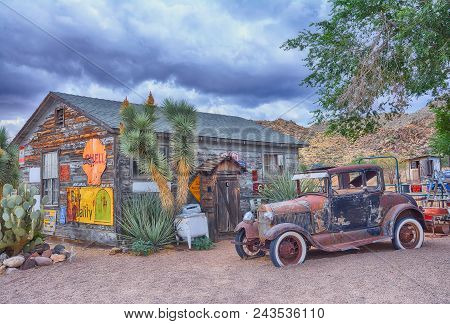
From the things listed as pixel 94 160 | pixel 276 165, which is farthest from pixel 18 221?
pixel 276 165

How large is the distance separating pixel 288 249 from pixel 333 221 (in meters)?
1.28

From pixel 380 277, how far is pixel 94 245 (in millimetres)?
9220

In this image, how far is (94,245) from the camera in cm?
1267

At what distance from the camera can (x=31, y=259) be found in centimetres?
934

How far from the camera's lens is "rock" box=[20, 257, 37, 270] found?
9141 mm

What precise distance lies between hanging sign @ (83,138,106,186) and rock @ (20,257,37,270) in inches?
146

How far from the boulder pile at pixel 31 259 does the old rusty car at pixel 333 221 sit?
457 centimetres

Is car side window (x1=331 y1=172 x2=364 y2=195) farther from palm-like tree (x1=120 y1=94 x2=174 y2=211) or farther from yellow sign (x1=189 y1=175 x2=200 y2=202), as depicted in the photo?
yellow sign (x1=189 y1=175 x2=200 y2=202)

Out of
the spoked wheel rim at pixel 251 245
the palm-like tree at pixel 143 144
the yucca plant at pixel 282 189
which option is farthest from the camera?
the yucca plant at pixel 282 189

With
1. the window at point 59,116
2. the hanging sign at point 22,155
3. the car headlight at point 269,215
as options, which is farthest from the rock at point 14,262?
the hanging sign at point 22,155

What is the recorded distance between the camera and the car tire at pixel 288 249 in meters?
7.80

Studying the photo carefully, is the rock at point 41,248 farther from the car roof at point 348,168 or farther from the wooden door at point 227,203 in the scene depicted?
the car roof at point 348,168

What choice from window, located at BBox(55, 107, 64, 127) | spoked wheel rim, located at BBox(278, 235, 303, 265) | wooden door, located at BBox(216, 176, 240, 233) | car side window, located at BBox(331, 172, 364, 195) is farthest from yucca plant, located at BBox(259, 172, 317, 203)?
window, located at BBox(55, 107, 64, 127)
